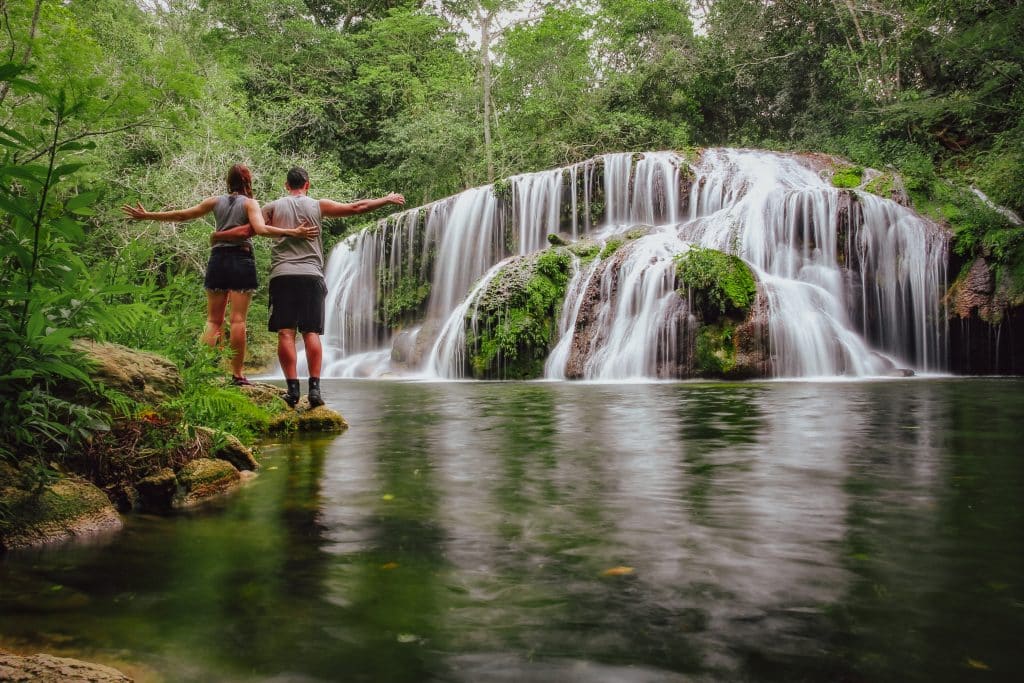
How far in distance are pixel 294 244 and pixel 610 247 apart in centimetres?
1130

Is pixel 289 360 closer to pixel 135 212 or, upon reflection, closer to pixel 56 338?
pixel 135 212

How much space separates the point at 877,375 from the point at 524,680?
1346 cm

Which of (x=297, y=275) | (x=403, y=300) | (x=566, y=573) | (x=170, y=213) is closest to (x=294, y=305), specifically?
(x=297, y=275)

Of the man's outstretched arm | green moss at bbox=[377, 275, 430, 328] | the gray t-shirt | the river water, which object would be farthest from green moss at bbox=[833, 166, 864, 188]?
the gray t-shirt

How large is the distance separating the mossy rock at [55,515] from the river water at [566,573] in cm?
16

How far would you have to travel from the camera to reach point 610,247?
16.5 metres

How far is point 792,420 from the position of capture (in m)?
6.75

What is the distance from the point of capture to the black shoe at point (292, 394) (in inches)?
247

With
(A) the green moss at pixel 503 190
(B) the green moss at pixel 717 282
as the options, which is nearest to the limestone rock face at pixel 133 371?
(B) the green moss at pixel 717 282

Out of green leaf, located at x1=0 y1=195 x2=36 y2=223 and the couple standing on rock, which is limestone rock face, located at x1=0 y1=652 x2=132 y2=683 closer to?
green leaf, located at x1=0 y1=195 x2=36 y2=223

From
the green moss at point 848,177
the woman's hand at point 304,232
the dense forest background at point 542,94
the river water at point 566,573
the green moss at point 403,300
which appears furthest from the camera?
the green moss at point 403,300

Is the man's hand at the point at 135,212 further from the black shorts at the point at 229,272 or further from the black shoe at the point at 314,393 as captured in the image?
the black shoe at the point at 314,393

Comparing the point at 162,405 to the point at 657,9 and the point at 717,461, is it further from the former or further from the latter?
the point at 657,9

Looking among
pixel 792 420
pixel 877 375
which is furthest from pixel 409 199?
pixel 792 420
